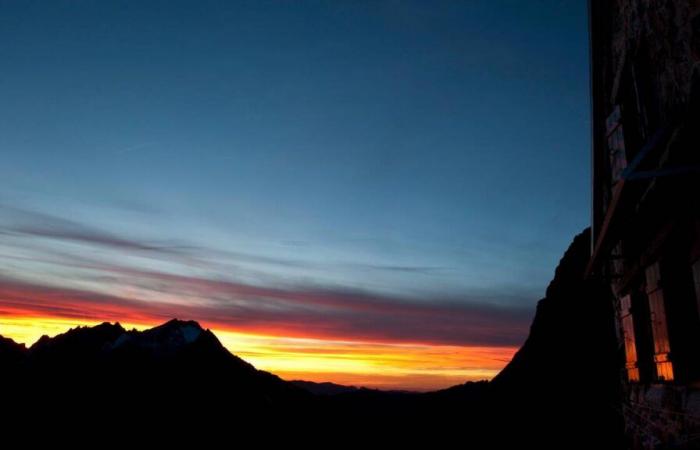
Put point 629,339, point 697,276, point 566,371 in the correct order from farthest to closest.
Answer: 1. point 566,371
2. point 629,339
3. point 697,276

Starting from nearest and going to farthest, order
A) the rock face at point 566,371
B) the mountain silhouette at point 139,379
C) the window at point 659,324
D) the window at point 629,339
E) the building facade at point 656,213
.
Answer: the building facade at point 656,213 → the window at point 659,324 → the window at point 629,339 → the rock face at point 566,371 → the mountain silhouette at point 139,379

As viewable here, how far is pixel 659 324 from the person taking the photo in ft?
19.2

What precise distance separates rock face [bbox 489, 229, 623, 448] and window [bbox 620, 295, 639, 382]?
97.8ft

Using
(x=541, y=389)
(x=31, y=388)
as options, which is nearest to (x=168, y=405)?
(x=31, y=388)

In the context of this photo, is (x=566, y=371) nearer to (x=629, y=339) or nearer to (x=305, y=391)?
(x=629, y=339)

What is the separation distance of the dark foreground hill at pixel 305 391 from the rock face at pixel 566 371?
0.36 feet

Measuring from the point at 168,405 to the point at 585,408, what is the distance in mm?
54466

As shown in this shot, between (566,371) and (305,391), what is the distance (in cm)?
5786

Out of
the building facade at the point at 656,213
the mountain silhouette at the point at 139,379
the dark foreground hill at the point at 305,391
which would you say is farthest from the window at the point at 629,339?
the mountain silhouette at the point at 139,379

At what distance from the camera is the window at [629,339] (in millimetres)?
7387

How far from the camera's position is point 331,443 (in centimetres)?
6669

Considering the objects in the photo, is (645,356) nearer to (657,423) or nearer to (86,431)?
(657,423)

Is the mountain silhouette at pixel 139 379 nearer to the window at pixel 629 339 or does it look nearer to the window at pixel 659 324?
the window at pixel 629 339

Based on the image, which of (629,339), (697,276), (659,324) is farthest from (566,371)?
(697,276)
